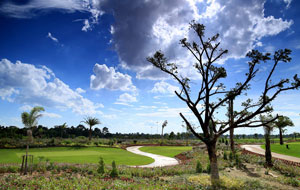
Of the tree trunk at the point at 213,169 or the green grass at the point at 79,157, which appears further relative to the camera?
the green grass at the point at 79,157

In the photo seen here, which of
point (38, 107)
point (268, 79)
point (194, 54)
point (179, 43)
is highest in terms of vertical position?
point (179, 43)

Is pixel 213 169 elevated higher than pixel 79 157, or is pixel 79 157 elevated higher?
pixel 213 169

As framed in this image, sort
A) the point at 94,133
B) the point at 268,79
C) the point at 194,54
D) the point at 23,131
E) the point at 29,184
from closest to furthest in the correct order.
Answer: the point at 29,184, the point at 268,79, the point at 194,54, the point at 23,131, the point at 94,133

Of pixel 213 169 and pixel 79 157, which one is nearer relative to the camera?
pixel 213 169

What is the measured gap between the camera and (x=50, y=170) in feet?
48.2

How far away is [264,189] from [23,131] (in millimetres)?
81675

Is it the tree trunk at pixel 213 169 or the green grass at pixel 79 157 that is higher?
the tree trunk at pixel 213 169

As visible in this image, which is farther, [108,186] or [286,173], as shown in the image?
[286,173]

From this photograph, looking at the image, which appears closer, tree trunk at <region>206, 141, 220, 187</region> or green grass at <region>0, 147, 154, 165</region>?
tree trunk at <region>206, 141, 220, 187</region>

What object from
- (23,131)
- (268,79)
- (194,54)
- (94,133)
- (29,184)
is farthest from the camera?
(94,133)

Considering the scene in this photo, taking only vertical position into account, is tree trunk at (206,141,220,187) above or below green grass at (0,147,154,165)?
above

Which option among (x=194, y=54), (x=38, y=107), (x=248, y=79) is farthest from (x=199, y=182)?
(x=38, y=107)

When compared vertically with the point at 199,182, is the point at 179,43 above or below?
above

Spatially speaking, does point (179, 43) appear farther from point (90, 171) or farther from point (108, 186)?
point (90, 171)
